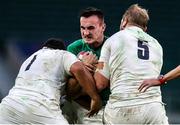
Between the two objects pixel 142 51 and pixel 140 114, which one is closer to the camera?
pixel 140 114

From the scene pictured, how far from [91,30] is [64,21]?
10158 mm

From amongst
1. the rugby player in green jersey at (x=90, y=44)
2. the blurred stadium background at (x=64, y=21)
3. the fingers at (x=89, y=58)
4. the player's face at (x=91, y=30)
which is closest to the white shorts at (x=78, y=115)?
the rugby player in green jersey at (x=90, y=44)

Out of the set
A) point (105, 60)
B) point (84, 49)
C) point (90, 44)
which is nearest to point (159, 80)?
point (105, 60)

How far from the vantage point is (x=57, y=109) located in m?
6.06

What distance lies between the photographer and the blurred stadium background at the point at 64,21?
16.1 m

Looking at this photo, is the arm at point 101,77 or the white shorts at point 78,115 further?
the white shorts at point 78,115

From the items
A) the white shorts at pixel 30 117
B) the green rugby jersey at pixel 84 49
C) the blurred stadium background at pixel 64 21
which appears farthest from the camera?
the blurred stadium background at pixel 64 21

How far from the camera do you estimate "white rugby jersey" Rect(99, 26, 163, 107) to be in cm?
584

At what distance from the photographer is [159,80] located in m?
5.77

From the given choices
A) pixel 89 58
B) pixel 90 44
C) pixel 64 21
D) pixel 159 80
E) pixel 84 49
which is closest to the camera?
pixel 159 80

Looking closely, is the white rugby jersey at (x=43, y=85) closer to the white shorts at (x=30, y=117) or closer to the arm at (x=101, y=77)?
the white shorts at (x=30, y=117)

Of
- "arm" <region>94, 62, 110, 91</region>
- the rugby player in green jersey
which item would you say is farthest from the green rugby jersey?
"arm" <region>94, 62, 110, 91</region>

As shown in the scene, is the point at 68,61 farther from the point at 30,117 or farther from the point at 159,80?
the point at 159,80

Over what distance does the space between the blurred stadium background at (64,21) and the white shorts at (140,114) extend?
32.7 ft
